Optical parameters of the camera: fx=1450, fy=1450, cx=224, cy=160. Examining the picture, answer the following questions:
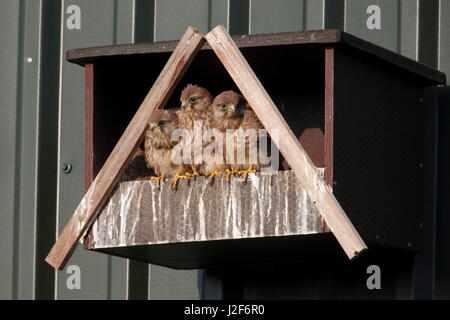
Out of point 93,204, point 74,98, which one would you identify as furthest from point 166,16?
point 93,204

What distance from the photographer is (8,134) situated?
8531 mm

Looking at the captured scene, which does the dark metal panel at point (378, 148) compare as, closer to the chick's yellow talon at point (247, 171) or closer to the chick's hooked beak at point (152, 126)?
the chick's yellow talon at point (247, 171)

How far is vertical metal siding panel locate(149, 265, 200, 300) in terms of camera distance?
809cm

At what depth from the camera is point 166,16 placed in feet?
27.5

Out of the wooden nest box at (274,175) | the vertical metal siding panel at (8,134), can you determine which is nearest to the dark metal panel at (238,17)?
the wooden nest box at (274,175)

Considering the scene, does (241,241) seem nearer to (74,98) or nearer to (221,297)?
(221,297)

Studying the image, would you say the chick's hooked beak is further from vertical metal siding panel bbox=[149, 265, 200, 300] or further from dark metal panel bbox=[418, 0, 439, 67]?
dark metal panel bbox=[418, 0, 439, 67]

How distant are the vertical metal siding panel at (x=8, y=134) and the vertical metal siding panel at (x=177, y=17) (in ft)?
2.95

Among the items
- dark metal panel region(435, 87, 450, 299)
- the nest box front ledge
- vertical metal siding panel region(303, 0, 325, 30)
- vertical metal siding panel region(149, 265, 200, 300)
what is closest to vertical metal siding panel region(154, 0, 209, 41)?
vertical metal siding panel region(303, 0, 325, 30)

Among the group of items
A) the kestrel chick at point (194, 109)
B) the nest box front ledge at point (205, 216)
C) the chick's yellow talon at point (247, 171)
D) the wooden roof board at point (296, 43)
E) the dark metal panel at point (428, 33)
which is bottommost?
the nest box front ledge at point (205, 216)

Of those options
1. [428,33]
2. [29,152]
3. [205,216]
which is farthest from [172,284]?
[428,33]

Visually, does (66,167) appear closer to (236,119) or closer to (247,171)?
(236,119)

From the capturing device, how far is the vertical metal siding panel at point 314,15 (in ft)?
26.3

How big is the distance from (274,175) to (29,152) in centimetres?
226
